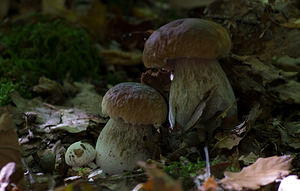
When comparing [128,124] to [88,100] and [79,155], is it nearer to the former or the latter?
[79,155]

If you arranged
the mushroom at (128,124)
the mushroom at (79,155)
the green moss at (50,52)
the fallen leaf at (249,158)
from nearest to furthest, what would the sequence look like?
the fallen leaf at (249,158), the mushroom at (128,124), the mushroom at (79,155), the green moss at (50,52)

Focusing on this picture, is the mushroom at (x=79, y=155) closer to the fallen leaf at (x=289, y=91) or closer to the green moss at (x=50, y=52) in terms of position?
the green moss at (x=50, y=52)

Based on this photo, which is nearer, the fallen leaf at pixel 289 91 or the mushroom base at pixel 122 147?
the mushroom base at pixel 122 147

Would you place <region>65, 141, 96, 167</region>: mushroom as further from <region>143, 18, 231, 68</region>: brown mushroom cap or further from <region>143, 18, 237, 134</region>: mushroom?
<region>143, 18, 231, 68</region>: brown mushroom cap

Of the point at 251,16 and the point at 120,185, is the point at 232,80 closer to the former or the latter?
the point at 251,16

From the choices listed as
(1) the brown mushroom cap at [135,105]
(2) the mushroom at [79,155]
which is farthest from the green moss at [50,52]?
(1) the brown mushroom cap at [135,105]

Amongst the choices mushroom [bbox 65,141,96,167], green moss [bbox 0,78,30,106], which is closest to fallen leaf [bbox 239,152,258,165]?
mushroom [bbox 65,141,96,167]

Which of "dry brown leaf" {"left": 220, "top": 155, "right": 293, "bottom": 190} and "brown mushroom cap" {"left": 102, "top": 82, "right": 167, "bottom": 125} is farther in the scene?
"brown mushroom cap" {"left": 102, "top": 82, "right": 167, "bottom": 125}
